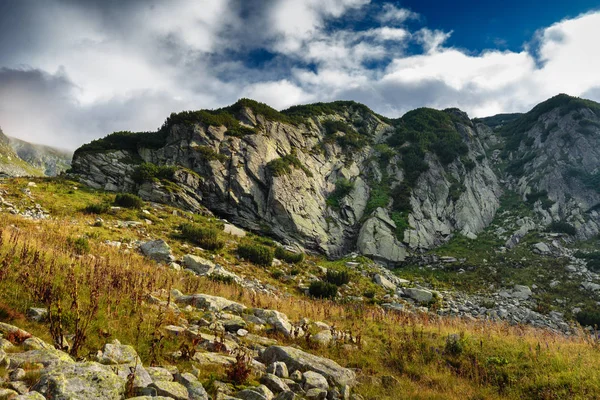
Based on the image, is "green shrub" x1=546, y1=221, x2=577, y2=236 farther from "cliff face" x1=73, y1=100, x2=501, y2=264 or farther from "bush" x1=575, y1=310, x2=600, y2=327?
"bush" x1=575, y1=310, x2=600, y2=327

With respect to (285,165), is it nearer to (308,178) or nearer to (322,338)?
(308,178)

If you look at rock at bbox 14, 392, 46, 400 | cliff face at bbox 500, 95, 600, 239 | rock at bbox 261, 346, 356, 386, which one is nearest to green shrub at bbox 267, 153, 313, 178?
rock at bbox 261, 346, 356, 386

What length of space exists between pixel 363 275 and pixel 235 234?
1111 centimetres

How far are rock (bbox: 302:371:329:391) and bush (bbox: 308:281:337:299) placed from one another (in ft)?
41.7

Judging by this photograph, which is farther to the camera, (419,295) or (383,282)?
(383,282)

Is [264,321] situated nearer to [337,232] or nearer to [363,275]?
[363,275]

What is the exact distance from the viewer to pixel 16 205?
19.7 metres

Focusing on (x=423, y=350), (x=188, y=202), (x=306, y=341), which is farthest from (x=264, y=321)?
(x=188, y=202)

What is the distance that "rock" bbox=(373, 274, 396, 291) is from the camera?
2389 cm

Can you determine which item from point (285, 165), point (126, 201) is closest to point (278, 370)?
point (126, 201)

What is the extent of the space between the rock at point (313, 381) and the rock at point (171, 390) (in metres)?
2.56

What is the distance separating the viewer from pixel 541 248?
34594 mm

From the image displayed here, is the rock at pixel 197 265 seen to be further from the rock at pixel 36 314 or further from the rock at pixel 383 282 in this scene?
the rock at pixel 383 282

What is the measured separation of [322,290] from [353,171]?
96.7 feet
